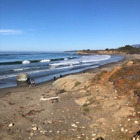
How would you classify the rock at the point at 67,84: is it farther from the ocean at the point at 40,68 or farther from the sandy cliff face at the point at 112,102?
the ocean at the point at 40,68

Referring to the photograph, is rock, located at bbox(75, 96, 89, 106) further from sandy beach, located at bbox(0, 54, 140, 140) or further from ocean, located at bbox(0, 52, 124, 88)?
ocean, located at bbox(0, 52, 124, 88)

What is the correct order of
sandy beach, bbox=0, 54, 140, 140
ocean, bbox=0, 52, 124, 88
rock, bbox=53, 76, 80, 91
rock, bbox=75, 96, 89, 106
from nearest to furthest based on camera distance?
sandy beach, bbox=0, 54, 140, 140 < rock, bbox=75, 96, 89, 106 < rock, bbox=53, 76, 80, 91 < ocean, bbox=0, 52, 124, 88

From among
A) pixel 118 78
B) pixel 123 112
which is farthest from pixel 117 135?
pixel 118 78

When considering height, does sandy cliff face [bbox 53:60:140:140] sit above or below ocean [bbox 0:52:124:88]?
above

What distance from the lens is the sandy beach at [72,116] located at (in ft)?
25.3

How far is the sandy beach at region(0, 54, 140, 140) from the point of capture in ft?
25.3

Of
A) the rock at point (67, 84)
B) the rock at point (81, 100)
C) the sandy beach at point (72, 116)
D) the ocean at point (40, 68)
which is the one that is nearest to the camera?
the sandy beach at point (72, 116)

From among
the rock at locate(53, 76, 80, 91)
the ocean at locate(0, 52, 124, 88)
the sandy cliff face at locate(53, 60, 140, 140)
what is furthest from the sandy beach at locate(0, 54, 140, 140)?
the ocean at locate(0, 52, 124, 88)

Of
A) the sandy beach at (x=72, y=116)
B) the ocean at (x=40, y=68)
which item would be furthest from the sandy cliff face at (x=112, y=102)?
the ocean at (x=40, y=68)

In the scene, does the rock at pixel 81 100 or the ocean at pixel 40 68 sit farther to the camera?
the ocean at pixel 40 68

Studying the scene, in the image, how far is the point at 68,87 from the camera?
15.5 m

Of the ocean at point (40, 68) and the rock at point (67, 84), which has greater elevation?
the rock at point (67, 84)

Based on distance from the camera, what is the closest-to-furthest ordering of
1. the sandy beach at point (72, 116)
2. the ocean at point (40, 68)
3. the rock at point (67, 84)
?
the sandy beach at point (72, 116) → the rock at point (67, 84) → the ocean at point (40, 68)

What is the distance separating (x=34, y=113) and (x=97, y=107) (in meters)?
3.47
